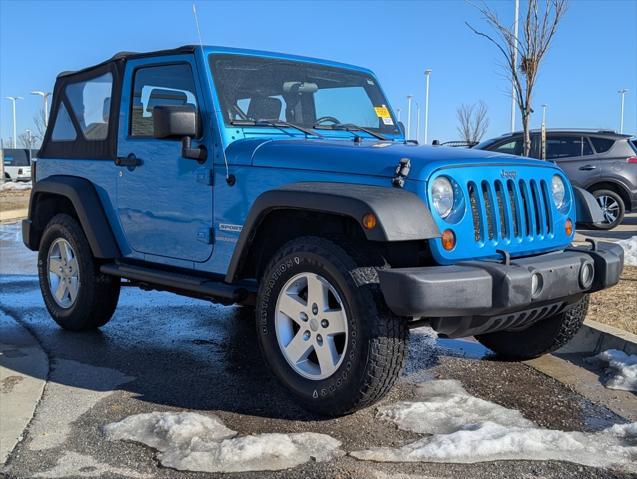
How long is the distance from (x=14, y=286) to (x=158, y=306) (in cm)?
195

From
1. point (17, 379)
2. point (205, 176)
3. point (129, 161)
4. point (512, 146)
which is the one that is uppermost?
point (512, 146)

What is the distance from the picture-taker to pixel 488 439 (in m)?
3.39

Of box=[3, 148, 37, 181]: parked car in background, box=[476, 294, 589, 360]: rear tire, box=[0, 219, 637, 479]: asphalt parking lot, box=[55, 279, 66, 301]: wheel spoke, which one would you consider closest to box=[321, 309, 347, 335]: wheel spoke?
box=[0, 219, 637, 479]: asphalt parking lot

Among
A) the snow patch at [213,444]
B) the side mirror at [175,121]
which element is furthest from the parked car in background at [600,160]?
the snow patch at [213,444]

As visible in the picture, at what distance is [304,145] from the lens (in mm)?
4117

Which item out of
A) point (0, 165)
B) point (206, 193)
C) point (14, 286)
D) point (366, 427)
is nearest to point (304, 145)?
point (206, 193)

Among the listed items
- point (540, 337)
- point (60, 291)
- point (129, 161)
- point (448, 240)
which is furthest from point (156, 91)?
point (540, 337)

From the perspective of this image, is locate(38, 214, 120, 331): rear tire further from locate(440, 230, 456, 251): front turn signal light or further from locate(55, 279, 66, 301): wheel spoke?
locate(440, 230, 456, 251): front turn signal light

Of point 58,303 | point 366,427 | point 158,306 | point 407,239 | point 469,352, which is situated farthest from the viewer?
point 158,306

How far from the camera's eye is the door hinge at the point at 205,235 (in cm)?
450

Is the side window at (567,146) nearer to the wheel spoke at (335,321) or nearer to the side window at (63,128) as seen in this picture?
the side window at (63,128)

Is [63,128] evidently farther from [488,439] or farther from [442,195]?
[488,439]

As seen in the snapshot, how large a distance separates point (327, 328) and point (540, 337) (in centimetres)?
177

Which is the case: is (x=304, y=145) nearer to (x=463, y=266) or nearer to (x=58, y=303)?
(x=463, y=266)
